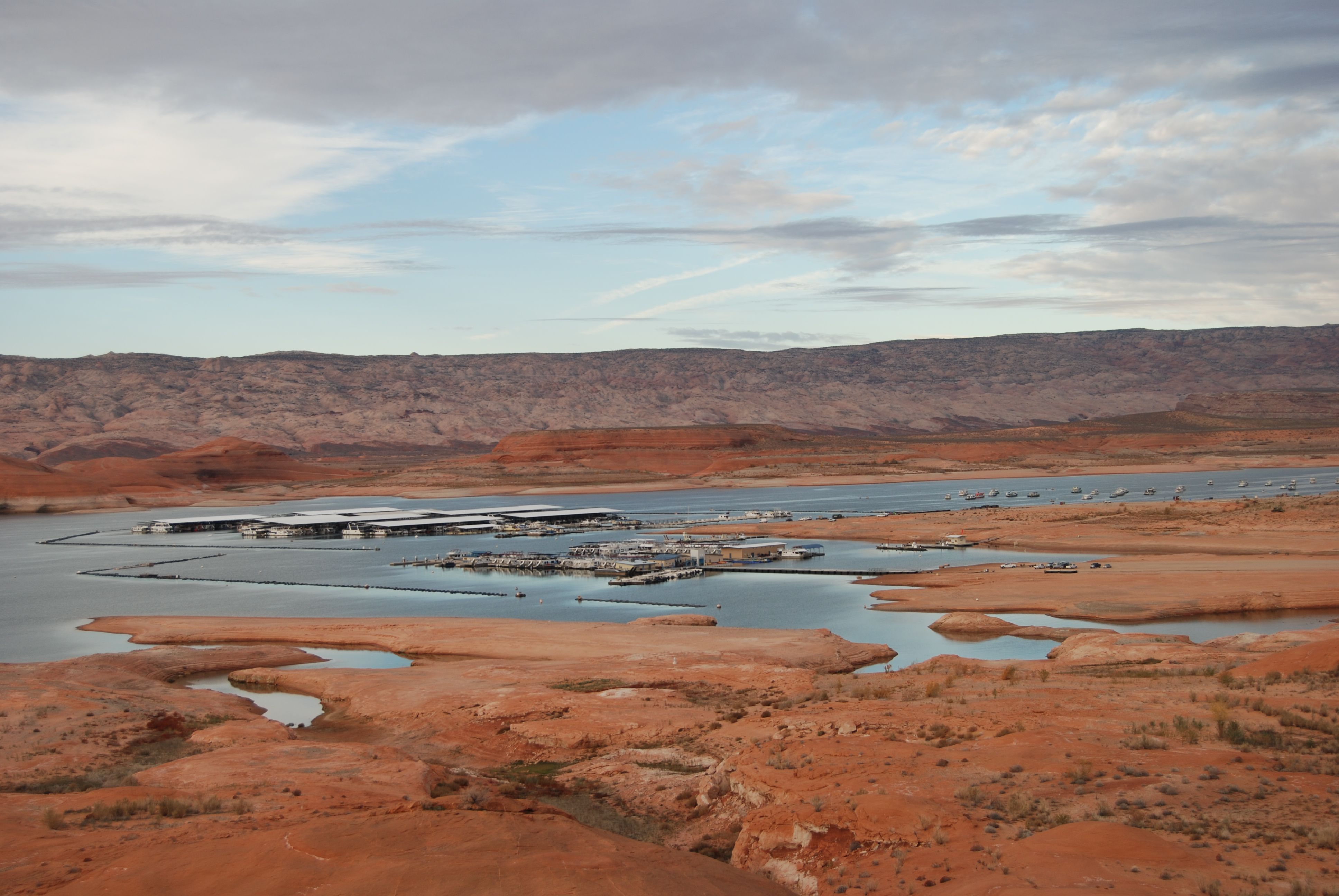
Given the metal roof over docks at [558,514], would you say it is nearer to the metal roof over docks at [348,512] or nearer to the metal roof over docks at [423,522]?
the metal roof over docks at [423,522]

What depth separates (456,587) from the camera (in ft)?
218

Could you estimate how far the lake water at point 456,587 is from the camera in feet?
151

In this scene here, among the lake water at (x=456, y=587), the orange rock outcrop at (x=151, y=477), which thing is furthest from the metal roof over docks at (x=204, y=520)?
the orange rock outcrop at (x=151, y=477)

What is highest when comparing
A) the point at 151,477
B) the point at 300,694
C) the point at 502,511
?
the point at 151,477

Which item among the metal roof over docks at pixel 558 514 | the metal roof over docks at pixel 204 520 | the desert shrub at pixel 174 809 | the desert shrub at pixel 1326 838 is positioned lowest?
the metal roof over docks at pixel 204 520

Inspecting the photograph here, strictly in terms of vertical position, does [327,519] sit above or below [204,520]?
above

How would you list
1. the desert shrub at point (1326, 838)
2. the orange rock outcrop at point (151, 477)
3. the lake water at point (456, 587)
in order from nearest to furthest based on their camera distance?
1. the desert shrub at point (1326, 838)
2. the lake water at point (456, 587)
3. the orange rock outcrop at point (151, 477)

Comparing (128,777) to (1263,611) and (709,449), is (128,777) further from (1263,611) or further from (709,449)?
(709,449)


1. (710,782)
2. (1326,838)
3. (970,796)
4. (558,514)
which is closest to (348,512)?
(558,514)

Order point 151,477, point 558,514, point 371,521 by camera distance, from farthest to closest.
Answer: point 151,477
point 558,514
point 371,521

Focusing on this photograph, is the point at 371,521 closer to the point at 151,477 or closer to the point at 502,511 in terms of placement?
the point at 502,511

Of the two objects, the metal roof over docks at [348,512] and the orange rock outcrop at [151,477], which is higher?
the orange rock outcrop at [151,477]

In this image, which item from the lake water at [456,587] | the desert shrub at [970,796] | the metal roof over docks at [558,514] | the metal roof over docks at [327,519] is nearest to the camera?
the desert shrub at [970,796]

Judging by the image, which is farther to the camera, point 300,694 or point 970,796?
point 300,694
